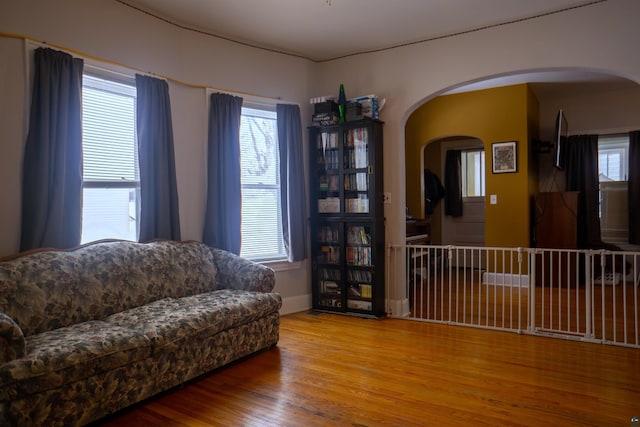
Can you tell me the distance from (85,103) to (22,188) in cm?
84

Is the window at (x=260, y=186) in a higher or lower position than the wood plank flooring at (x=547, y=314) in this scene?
higher

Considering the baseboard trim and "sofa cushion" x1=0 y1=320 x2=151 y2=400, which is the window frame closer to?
the baseboard trim

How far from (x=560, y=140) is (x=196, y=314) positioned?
6124mm

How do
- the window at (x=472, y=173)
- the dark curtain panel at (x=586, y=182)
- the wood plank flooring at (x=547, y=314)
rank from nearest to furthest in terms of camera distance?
the wood plank flooring at (x=547, y=314)
the dark curtain panel at (x=586, y=182)
the window at (x=472, y=173)

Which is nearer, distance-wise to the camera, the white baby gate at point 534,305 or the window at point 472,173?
the white baby gate at point 534,305

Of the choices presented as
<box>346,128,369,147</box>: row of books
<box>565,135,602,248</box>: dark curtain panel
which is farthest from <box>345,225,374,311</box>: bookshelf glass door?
<box>565,135,602,248</box>: dark curtain panel

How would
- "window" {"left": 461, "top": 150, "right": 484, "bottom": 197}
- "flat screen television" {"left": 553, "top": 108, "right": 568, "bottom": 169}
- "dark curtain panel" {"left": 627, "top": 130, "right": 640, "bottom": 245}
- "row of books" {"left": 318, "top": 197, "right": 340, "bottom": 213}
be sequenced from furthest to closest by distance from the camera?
"window" {"left": 461, "top": 150, "right": 484, "bottom": 197}
"dark curtain panel" {"left": 627, "top": 130, "right": 640, "bottom": 245}
"flat screen television" {"left": 553, "top": 108, "right": 568, "bottom": 169}
"row of books" {"left": 318, "top": 197, "right": 340, "bottom": 213}

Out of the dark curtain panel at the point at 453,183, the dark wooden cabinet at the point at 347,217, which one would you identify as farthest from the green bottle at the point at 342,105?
the dark curtain panel at the point at 453,183

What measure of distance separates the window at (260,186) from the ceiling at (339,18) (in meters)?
0.81

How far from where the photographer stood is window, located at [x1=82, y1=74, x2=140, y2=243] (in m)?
3.45

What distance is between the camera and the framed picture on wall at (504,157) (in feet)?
21.1

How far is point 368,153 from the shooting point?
4707 mm

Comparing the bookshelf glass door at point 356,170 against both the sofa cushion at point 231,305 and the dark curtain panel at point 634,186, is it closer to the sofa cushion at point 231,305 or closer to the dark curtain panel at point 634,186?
the sofa cushion at point 231,305

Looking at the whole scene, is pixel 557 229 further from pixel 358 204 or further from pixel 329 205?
pixel 329 205
